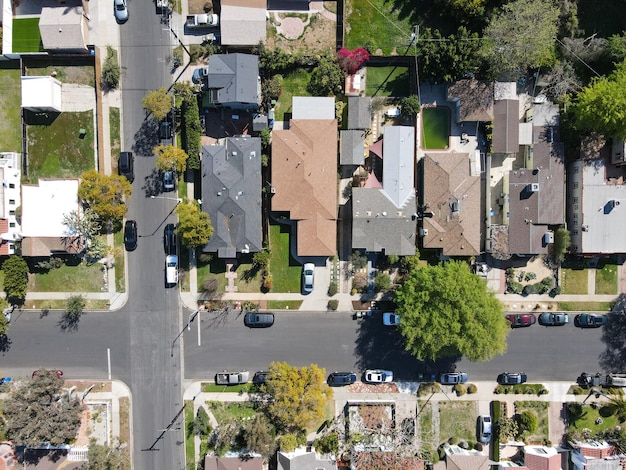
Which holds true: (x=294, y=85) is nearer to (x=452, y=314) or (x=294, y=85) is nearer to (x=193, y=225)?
(x=193, y=225)

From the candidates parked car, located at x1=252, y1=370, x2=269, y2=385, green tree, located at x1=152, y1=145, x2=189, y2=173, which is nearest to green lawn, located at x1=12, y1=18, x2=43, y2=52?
green tree, located at x1=152, y1=145, x2=189, y2=173

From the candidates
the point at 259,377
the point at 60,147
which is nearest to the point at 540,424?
the point at 259,377

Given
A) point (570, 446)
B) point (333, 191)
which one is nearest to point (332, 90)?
point (333, 191)

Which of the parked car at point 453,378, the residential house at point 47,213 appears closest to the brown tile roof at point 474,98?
the parked car at point 453,378

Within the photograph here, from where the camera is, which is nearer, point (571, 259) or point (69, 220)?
point (69, 220)

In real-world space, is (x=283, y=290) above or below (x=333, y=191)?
below

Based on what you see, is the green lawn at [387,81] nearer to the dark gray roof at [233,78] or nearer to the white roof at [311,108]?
the white roof at [311,108]

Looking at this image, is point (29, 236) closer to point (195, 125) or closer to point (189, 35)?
point (195, 125)

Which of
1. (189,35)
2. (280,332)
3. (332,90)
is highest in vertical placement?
(189,35)
